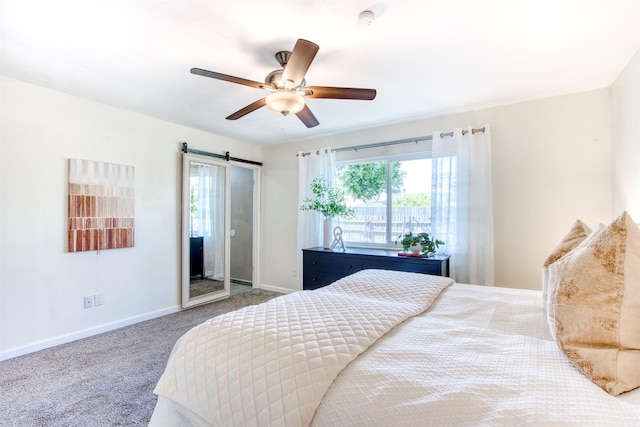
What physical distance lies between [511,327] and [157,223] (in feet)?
11.7

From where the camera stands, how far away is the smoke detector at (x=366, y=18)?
5.50 feet

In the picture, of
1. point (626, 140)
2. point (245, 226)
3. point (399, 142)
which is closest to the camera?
point (626, 140)

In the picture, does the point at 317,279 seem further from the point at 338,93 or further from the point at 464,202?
the point at 338,93

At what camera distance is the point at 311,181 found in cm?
424

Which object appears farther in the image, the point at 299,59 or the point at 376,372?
the point at 299,59

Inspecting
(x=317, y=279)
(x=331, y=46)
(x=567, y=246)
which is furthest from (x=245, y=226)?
(x=567, y=246)

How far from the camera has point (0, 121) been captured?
253 cm

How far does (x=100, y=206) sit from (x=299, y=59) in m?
2.57

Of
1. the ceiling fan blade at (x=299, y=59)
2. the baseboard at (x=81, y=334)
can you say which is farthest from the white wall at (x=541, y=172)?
the baseboard at (x=81, y=334)

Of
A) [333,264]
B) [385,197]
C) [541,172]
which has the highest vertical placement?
[541,172]

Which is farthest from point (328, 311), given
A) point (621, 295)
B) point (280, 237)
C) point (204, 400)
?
point (280, 237)

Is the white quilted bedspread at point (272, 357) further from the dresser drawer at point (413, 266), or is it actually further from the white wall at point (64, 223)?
the white wall at point (64, 223)

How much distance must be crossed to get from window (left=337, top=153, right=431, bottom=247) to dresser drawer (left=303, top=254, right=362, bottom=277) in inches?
24.2

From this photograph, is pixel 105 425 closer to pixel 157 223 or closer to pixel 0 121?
pixel 157 223
